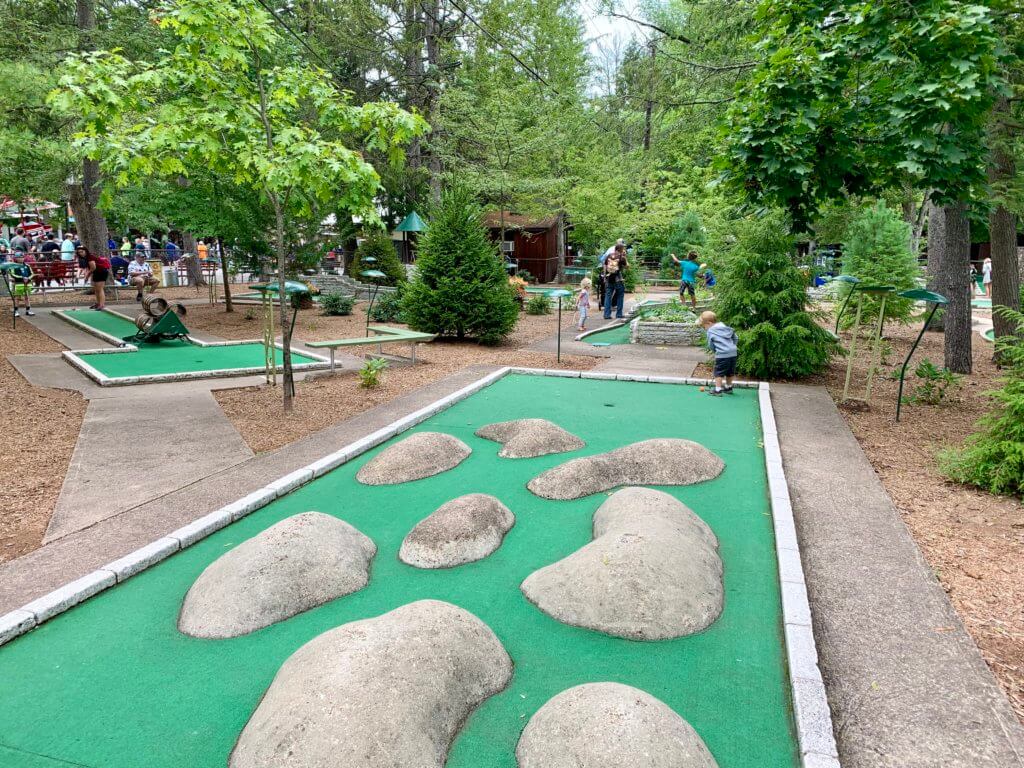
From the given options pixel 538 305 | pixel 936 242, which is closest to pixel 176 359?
pixel 538 305

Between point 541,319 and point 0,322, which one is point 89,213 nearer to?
point 0,322

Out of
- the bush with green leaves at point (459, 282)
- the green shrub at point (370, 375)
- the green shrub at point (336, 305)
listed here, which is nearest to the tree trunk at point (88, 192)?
the green shrub at point (336, 305)

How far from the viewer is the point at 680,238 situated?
3362 cm

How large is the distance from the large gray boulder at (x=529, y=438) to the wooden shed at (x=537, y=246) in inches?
1038

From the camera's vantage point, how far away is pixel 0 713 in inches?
115

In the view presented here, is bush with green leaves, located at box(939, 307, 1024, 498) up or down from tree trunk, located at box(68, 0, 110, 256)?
down

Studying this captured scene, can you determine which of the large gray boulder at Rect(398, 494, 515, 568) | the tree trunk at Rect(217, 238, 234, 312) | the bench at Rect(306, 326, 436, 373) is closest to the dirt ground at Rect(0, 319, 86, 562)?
the large gray boulder at Rect(398, 494, 515, 568)

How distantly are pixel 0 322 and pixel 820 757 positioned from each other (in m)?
19.5

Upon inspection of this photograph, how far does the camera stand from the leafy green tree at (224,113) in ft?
21.7

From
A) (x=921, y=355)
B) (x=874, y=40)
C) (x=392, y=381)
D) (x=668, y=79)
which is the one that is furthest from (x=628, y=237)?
(x=874, y=40)

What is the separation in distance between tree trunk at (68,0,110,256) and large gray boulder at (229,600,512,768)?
18.2 m

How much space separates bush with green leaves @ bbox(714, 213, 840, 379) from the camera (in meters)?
10.2

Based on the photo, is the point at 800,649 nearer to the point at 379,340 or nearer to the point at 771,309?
the point at 771,309

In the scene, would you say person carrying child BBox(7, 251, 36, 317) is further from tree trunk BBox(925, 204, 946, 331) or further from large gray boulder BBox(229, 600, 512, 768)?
tree trunk BBox(925, 204, 946, 331)
